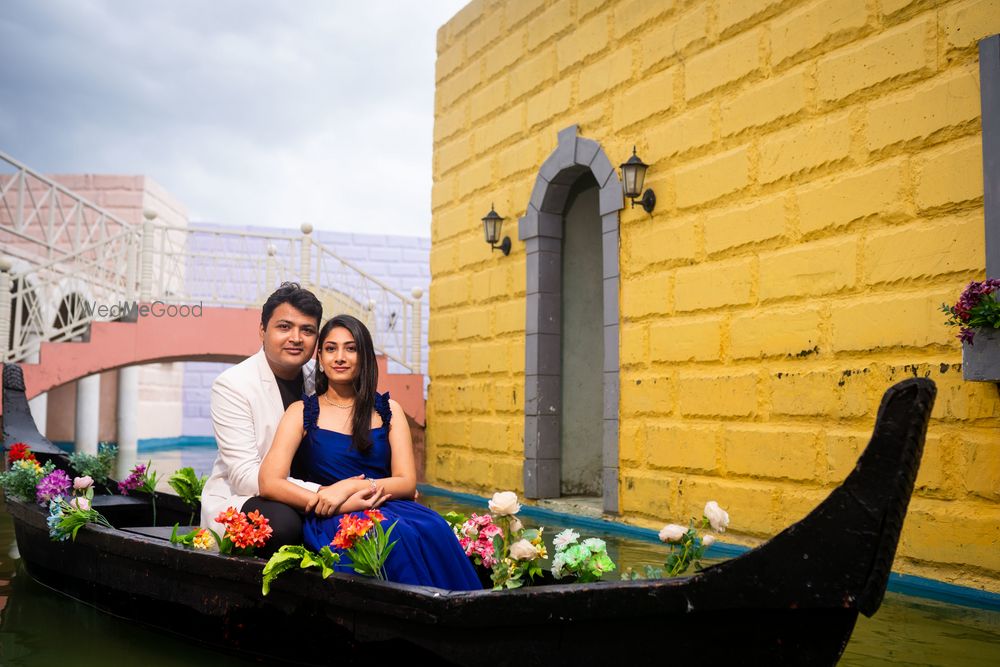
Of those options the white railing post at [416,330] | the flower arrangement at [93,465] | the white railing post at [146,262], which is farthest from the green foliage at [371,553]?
the white railing post at [146,262]

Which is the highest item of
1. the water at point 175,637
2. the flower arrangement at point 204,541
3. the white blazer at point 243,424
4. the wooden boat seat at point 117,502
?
the white blazer at point 243,424

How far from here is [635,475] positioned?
22.7 feet

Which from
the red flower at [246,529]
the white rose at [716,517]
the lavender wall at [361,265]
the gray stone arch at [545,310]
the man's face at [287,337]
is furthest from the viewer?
the lavender wall at [361,265]

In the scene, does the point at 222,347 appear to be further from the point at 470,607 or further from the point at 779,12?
the point at 470,607

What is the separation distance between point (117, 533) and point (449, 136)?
6752mm

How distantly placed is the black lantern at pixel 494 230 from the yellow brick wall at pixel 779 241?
0.53 ft

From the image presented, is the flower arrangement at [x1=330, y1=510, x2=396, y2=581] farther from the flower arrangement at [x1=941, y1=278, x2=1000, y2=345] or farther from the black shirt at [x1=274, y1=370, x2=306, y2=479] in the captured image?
the flower arrangement at [x1=941, y1=278, x2=1000, y2=345]

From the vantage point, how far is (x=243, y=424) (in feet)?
12.8

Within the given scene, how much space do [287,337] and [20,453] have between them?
2734mm

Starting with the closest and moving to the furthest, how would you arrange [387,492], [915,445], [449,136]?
[915,445]
[387,492]
[449,136]

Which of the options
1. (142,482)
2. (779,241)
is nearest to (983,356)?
(779,241)

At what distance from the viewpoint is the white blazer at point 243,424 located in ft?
12.6

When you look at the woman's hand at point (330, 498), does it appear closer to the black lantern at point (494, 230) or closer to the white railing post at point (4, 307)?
the black lantern at point (494, 230)

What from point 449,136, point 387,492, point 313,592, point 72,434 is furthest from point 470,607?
point 72,434
